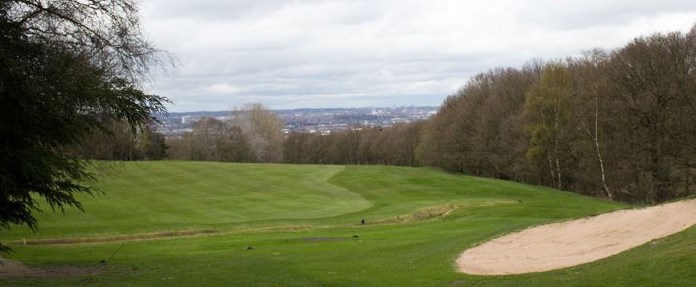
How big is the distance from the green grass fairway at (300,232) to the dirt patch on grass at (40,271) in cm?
49

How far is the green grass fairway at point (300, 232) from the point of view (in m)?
15.1

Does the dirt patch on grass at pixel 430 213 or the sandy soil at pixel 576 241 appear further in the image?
the dirt patch on grass at pixel 430 213

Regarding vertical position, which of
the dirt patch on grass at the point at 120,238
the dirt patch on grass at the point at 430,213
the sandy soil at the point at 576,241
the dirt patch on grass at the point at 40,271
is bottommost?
the dirt patch on grass at the point at 430,213

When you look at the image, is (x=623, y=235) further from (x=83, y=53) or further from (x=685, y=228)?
(x=83, y=53)

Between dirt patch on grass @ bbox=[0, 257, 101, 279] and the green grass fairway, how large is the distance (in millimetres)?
488

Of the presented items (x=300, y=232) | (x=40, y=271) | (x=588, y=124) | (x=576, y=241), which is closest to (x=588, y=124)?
(x=588, y=124)

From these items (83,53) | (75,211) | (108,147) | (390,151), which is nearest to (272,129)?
(390,151)

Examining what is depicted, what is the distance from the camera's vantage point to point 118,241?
29547mm

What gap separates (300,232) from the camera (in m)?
31.7

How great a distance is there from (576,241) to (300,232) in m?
16.2

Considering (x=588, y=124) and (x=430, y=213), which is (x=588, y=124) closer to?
(x=588, y=124)

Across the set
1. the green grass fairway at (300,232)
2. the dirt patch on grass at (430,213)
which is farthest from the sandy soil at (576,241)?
the dirt patch on grass at (430,213)

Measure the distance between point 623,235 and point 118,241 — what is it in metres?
22.2

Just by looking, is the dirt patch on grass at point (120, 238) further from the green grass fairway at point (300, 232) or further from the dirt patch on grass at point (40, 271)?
the dirt patch on grass at point (40, 271)
